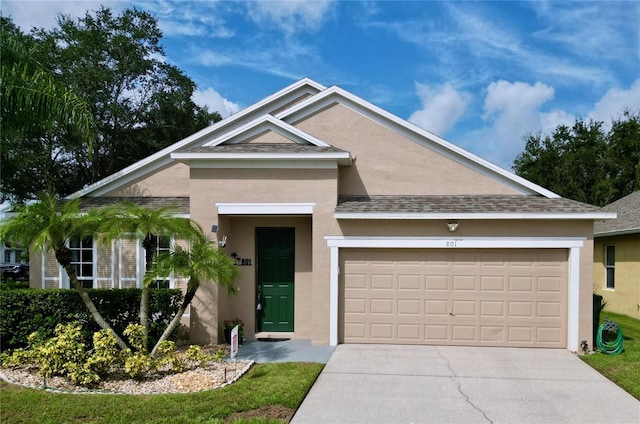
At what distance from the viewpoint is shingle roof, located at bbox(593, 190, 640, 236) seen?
46.5ft

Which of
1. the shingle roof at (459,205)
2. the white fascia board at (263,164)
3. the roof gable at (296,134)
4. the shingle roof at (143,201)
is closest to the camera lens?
the shingle roof at (459,205)

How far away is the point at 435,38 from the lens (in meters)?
10.8

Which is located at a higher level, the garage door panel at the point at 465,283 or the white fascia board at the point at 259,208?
the white fascia board at the point at 259,208

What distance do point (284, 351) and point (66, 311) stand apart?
447cm

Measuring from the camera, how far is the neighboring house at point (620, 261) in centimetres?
1427

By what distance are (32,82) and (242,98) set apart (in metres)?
8.60

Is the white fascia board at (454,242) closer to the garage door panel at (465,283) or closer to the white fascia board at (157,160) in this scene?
the garage door panel at (465,283)

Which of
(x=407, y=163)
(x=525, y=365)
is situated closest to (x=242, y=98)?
(x=407, y=163)

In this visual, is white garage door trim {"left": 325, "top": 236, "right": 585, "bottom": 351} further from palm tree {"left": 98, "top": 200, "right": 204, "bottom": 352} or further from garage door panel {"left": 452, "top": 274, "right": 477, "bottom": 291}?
palm tree {"left": 98, "top": 200, "right": 204, "bottom": 352}

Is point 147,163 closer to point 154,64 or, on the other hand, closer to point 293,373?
point 293,373

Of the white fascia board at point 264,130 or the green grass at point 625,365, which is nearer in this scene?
the green grass at point 625,365

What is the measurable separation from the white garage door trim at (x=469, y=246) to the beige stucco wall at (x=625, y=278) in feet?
20.3

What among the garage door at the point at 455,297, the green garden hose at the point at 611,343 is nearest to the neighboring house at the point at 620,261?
the green garden hose at the point at 611,343

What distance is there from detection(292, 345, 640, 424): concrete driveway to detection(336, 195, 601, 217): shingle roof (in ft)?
9.85
